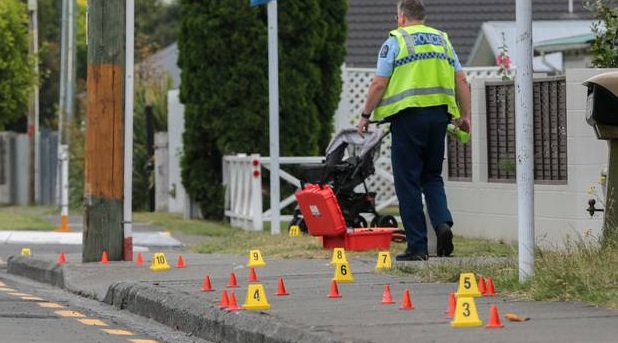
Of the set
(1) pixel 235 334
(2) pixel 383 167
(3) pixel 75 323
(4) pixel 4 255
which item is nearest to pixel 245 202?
(2) pixel 383 167

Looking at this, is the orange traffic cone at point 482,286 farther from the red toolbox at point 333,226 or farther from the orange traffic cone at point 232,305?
the red toolbox at point 333,226

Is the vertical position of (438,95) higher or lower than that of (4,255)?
higher

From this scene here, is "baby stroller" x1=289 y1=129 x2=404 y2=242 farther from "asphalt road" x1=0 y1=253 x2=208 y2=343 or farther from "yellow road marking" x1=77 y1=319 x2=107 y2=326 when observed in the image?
"yellow road marking" x1=77 y1=319 x2=107 y2=326

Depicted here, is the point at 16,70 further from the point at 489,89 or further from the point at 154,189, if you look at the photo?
the point at 489,89

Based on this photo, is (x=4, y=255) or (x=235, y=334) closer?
(x=235, y=334)

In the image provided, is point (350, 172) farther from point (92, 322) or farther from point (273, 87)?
point (92, 322)

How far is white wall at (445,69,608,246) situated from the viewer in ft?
43.2

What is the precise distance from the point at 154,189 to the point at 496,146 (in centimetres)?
1533

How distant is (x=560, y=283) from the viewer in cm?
895

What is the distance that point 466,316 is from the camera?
7656mm

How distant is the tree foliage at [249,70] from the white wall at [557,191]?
7.06 metres

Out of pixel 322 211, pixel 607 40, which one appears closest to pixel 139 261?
pixel 322 211

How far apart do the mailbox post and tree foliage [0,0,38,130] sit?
2371 cm

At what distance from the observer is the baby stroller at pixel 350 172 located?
15.8 m
